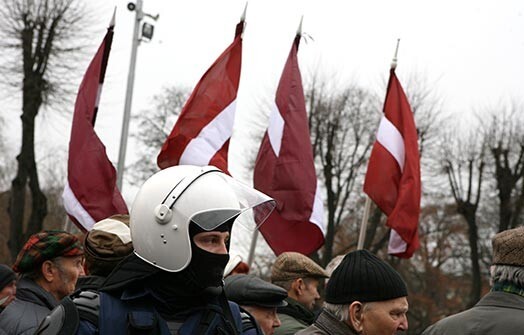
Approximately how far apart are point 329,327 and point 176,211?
1.03 m

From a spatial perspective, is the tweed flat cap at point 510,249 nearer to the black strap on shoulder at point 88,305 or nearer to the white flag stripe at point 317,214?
the black strap on shoulder at point 88,305

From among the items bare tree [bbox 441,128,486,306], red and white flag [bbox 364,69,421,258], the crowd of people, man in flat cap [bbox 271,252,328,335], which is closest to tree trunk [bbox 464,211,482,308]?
bare tree [bbox 441,128,486,306]

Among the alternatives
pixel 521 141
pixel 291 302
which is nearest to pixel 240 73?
pixel 291 302

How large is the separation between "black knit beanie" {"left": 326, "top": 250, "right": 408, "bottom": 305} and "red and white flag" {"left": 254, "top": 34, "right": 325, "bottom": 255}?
5.24 m

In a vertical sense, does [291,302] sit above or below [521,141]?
below

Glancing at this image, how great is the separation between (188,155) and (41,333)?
6354 millimetres

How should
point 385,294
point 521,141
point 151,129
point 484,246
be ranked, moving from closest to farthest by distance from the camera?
point 385,294 → point 521,141 → point 151,129 → point 484,246

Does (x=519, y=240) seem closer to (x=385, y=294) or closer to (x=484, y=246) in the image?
(x=385, y=294)

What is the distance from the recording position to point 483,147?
32.2m

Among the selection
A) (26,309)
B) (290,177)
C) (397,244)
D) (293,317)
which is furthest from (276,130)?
(26,309)

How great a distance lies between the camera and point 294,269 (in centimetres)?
684

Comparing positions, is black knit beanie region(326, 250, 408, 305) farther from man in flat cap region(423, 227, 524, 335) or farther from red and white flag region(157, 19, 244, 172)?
red and white flag region(157, 19, 244, 172)

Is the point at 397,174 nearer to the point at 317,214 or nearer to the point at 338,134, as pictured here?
the point at 317,214

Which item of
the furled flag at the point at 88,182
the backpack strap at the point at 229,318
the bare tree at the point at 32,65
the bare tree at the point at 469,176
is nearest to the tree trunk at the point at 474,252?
the bare tree at the point at 469,176
